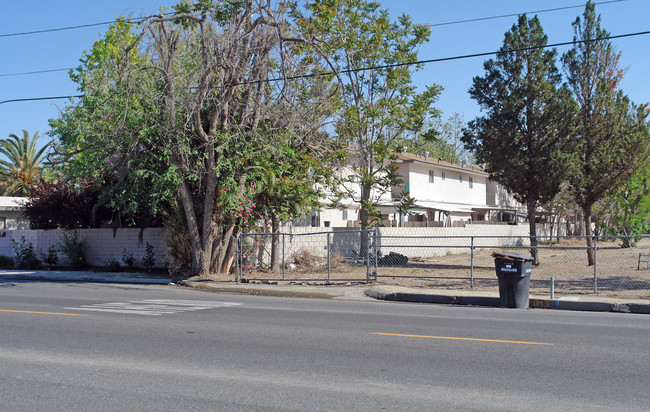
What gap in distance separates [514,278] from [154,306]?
8404 mm

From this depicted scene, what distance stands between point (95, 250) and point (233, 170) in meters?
9.67

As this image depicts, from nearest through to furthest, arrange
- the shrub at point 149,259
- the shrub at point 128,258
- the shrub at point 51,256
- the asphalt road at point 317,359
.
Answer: the asphalt road at point 317,359 → the shrub at point 149,259 → the shrub at point 128,258 → the shrub at point 51,256

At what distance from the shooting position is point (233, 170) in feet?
61.9

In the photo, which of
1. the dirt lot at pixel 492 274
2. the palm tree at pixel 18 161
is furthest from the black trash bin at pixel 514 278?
the palm tree at pixel 18 161

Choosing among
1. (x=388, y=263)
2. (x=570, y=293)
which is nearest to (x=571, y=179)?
(x=388, y=263)

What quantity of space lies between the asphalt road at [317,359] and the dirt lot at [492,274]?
423cm

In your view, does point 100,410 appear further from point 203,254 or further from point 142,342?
point 203,254

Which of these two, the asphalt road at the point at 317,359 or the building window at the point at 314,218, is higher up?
the building window at the point at 314,218

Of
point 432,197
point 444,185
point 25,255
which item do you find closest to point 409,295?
point 25,255

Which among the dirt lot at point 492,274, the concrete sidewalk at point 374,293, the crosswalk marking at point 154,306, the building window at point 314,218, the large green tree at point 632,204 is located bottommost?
Result: the crosswalk marking at point 154,306

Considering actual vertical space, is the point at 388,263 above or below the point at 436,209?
below

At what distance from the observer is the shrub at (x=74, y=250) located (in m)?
24.2

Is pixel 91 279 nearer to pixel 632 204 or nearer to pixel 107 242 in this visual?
pixel 107 242

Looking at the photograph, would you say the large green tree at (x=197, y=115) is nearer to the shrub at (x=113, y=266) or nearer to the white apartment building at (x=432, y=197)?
the shrub at (x=113, y=266)
